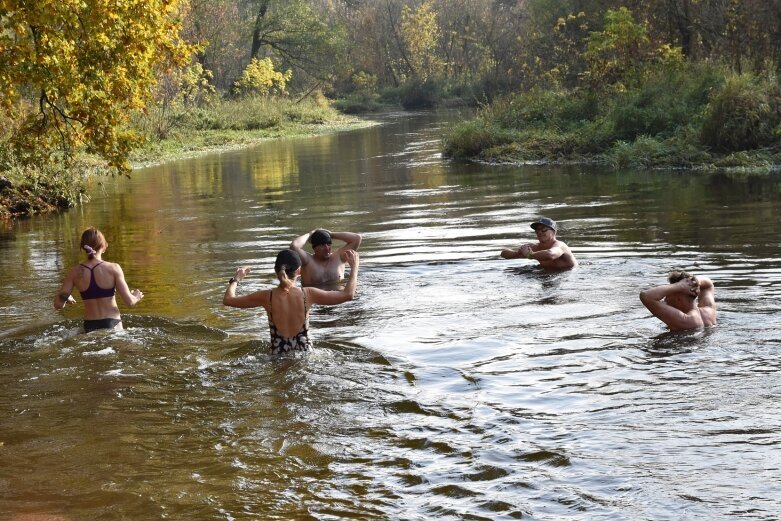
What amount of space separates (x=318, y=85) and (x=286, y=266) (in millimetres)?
66100

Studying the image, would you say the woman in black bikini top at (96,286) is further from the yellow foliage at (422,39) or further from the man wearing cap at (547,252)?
the yellow foliage at (422,39)

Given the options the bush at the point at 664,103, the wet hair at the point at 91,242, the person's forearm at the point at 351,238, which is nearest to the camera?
the wet hair at the point at 91,242

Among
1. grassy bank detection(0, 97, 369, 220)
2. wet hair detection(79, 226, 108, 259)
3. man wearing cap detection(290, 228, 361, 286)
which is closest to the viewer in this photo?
wet hair detection(79, 226, 108, 259)

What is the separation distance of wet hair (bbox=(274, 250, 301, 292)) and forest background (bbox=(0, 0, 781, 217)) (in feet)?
26.1

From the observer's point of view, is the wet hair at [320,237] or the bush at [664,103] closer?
the wet hair at [320,237]

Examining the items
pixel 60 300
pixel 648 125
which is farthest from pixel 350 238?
pixel 648 125

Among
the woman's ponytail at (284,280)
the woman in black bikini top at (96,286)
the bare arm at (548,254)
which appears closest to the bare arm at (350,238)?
the bare arm at (548,254)

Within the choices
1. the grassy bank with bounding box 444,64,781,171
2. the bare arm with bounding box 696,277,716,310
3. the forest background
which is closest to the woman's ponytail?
the bare arm with bounding box 696,277,716,310

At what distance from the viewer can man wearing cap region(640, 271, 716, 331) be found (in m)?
9.69

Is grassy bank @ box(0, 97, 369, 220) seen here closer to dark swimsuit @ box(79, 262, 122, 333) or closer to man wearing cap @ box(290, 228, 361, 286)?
man wearing cap @ box(290, 228, 361, 286)

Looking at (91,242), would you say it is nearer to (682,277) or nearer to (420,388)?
(420,388)

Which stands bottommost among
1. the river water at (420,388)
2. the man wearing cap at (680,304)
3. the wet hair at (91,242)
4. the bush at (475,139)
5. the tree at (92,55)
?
the river water at (420,388)

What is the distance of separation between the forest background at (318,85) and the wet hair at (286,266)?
313 inches

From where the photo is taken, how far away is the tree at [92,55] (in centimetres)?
1574
